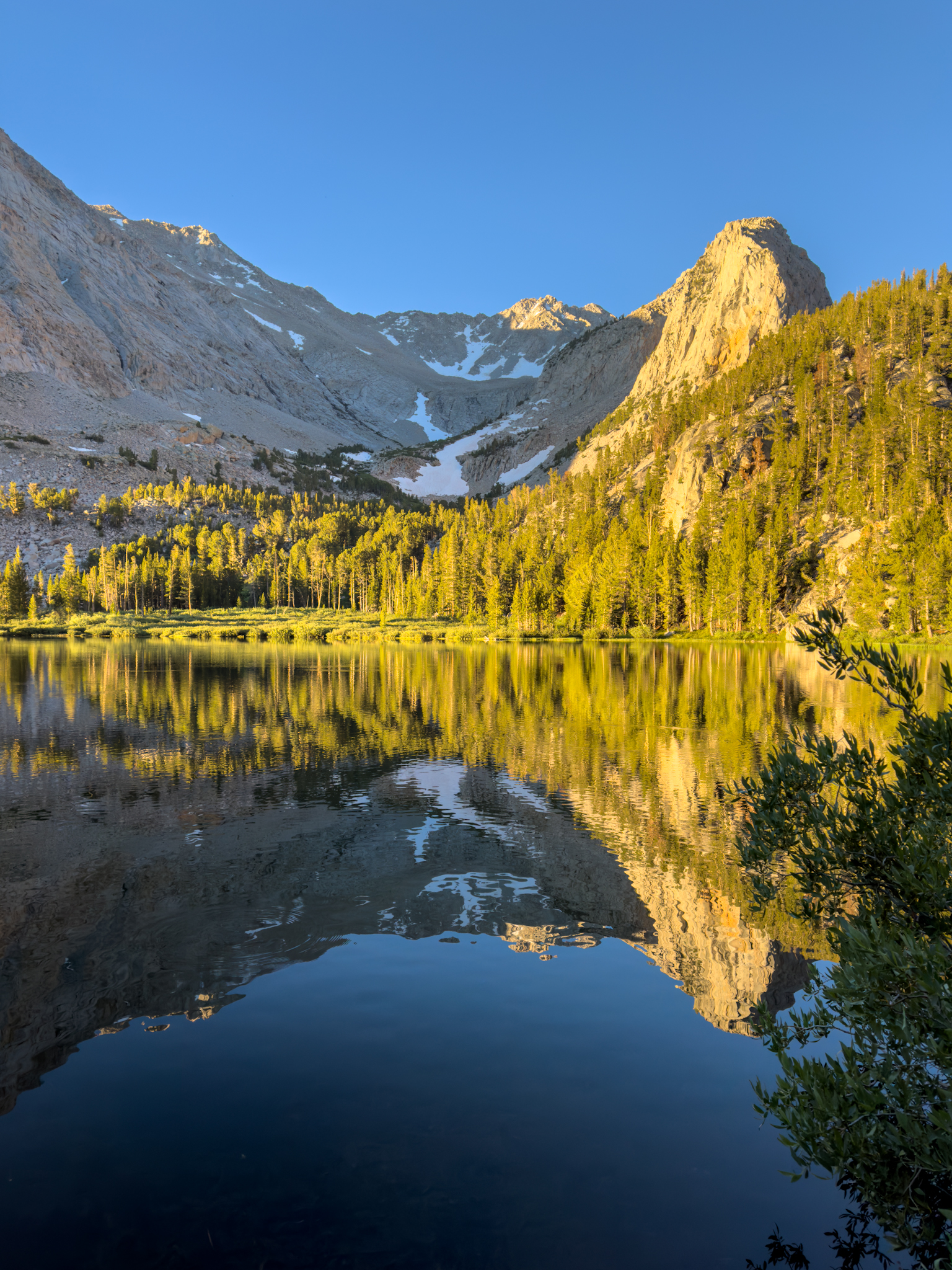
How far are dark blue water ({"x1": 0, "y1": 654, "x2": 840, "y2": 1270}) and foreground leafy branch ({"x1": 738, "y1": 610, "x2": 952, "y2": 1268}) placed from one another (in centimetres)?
106

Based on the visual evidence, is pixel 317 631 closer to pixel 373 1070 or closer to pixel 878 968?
pixel 373 1070

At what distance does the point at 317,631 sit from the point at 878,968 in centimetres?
10552

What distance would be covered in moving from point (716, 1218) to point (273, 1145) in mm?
3457

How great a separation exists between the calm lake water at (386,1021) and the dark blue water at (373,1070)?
29 millimetres

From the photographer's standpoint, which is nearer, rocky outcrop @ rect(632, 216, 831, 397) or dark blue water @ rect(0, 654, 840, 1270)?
dark blue water @ rect(0, 654, 840, 1270)

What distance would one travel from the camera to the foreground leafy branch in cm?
439

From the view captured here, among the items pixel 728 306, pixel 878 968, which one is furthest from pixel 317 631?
pixel 728 306

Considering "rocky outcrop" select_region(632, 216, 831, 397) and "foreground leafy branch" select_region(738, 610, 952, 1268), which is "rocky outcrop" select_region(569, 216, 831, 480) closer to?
"rocky outcrop" select_region(632, 216, 831, 397)

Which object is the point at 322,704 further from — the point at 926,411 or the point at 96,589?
the point at 96,589

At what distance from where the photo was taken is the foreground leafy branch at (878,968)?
14.4ft

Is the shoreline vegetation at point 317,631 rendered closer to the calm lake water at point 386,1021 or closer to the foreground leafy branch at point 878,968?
the calm lake water at point 386,1021

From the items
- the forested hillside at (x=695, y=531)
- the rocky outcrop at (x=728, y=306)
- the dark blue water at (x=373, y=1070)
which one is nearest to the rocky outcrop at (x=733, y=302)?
the rocky outcrop at (x=728, y=306)

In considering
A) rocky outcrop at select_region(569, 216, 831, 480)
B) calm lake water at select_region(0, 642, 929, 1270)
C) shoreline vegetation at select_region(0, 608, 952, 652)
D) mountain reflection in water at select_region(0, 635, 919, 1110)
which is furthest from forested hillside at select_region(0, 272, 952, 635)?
calm lake water at select_region(0, 642, 929, 1270)

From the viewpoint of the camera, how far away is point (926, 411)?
90.8 m
